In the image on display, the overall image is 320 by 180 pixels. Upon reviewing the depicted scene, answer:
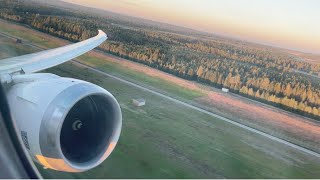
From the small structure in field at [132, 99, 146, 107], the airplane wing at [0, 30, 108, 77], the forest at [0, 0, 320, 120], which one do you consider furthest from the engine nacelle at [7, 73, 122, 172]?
the small structure in field at [132, 99, 146, 107]

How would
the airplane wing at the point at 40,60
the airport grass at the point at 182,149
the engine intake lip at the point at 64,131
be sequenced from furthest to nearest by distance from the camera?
the airport grass at the point at 182,149 < the airplane wing at the point at 40,60 < the engine intake lip at the point at 64,131

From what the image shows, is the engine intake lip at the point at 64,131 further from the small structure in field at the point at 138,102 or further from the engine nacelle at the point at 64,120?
the small structure in field at the point at 138,102

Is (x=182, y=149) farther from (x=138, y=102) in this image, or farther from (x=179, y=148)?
(x=138, y=102)

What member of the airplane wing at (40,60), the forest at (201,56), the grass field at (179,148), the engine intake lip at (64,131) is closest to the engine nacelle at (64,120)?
the engine intake lip at (64,131)

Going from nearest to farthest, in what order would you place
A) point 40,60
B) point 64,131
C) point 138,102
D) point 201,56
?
point 64,131 < point 40,60 < point 201,56 < point 138,102

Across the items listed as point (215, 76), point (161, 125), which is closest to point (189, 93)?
point (215, 76)

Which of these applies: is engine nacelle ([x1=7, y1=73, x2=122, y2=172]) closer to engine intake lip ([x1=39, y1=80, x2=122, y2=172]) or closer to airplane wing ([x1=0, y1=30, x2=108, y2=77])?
engine intake lip ([x1=39, y1=80, x2=122, y2=172])

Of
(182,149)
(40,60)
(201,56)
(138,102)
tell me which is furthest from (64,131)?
(201,56)
